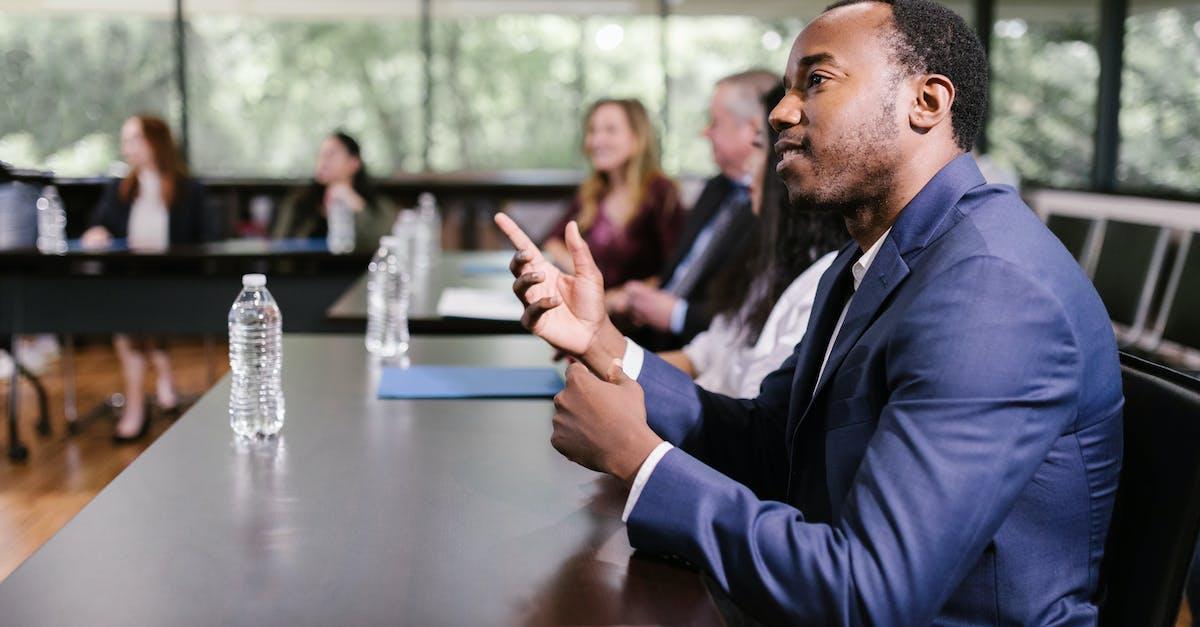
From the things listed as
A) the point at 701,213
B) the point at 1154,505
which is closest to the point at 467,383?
the point at 1154,505

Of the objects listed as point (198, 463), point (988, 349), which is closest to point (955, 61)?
point (988, 349)

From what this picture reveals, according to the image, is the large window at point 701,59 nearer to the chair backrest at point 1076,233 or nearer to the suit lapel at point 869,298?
the chair backrest at point 1076,233

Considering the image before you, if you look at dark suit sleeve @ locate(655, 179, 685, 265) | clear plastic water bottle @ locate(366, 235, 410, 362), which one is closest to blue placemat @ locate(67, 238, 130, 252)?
clear plastic water bottle @ locate(366, 235, 410, 362)

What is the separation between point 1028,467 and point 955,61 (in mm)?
439

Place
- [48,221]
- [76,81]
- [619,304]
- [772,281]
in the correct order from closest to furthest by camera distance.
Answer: [772,281], [619,304], [48,221], [76,81]

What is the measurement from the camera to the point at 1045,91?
267 inches

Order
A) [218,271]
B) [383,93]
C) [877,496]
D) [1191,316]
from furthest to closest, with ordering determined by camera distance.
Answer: [383,93]
[218,271]
[1191,316]
[877,496]

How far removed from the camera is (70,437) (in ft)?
15.9

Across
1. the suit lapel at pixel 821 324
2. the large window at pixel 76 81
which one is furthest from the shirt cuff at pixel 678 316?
the large window at pixel 76 81

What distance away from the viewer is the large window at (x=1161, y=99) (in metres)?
5.20

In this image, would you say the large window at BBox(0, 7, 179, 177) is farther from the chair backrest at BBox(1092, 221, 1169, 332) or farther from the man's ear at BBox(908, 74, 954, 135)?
the man's ear at BBox(908, 74, 954, 135)

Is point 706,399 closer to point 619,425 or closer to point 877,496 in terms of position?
point 619,425

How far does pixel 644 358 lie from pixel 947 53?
0.58 m

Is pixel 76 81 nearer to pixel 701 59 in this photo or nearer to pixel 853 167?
pixel 701 59
